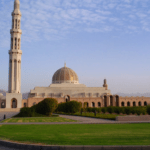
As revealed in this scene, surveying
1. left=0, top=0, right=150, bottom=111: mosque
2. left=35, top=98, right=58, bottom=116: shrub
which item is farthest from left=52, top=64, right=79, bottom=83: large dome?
left=35, top=98, right=58, bottom=116: shrub

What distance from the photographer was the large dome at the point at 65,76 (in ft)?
205

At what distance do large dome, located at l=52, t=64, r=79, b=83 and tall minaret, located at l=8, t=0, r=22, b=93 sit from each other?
1557 centimetres

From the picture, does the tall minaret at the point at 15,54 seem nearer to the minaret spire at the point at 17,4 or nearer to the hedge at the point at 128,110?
the minaret spire at the point at 17,4

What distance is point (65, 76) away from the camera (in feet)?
206

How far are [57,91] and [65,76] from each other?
683cm

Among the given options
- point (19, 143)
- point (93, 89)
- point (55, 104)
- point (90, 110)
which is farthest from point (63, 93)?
point (19, 143)

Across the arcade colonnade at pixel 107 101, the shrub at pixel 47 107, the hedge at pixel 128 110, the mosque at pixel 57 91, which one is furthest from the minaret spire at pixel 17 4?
the shrub at pixel 47 107

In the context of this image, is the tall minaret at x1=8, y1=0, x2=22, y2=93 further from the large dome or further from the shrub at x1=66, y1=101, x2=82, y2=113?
the shrub at x1=66, y1=101, x2=82, y2=113

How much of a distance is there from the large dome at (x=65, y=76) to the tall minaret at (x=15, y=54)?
51.1 ft

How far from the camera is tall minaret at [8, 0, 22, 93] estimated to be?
48406 mm

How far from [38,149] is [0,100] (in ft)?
171

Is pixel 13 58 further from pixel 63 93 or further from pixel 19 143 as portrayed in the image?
pixel 19 143

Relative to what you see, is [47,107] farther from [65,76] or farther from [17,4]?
[65,76]

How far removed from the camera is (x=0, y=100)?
5534cm
